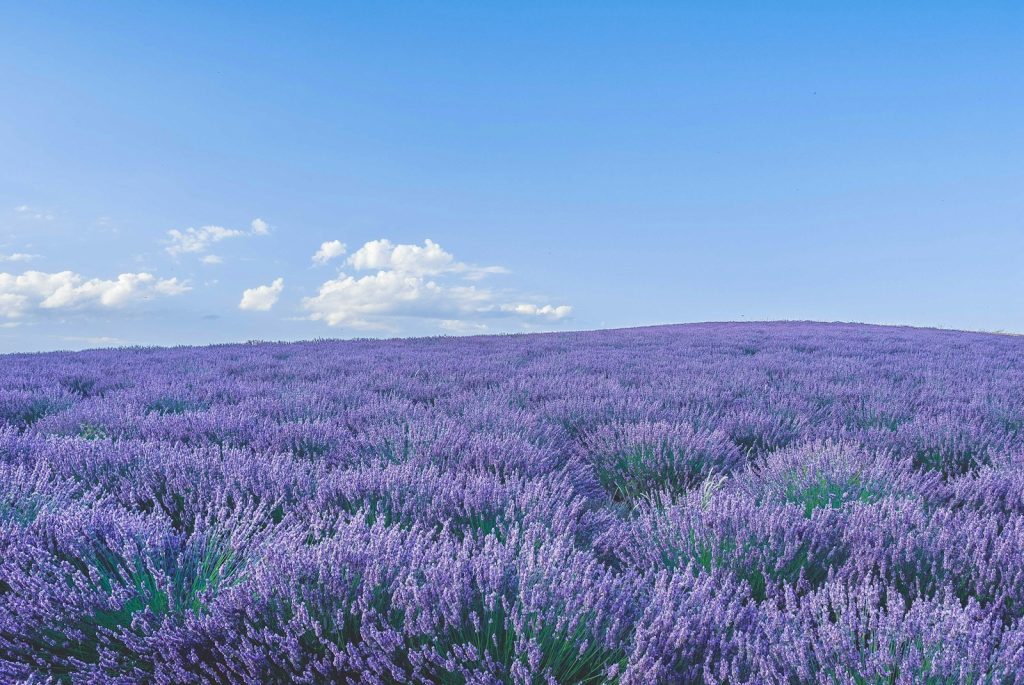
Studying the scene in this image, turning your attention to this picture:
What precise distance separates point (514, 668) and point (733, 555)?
0.93 metres

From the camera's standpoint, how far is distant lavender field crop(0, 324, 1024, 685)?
4.05 feet

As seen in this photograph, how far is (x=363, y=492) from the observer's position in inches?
86.6

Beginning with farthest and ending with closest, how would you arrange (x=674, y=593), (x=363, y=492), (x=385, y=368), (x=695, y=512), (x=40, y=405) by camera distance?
(x=385, y=368) < (x=40, y=405) < (x=363, y=492) < (x=695, y=512) < (x=674, y=593)

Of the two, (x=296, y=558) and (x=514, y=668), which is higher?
(x=296, y=558)

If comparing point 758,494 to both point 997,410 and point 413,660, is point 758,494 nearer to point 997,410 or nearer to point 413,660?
point 413,660

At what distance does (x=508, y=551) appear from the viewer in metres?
1.49

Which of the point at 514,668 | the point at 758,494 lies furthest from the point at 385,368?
the point at 514,668

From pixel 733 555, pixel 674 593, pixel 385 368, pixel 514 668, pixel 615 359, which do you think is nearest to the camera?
pixel 514 668

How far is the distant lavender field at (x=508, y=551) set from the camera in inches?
48.6

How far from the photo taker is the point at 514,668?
114 cm

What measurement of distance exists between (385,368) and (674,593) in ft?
18.9

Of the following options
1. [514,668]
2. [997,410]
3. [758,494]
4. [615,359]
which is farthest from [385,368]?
[514,668]

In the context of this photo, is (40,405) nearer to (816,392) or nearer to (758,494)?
(758,494)

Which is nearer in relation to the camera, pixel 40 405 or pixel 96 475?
pixel 96 475
